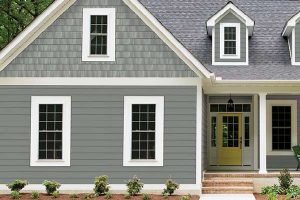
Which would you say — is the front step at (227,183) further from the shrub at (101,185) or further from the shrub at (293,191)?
the shrub at (101,185)

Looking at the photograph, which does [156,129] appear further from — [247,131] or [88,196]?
[247,131]

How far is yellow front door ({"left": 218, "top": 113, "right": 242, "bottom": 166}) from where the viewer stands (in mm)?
23766

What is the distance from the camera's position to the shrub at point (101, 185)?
728 inches

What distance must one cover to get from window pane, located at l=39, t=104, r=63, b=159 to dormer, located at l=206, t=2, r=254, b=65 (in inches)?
250

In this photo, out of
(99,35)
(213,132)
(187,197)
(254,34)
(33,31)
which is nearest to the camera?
(187,197)

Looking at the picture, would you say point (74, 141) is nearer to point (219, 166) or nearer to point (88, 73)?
point (88, 73)

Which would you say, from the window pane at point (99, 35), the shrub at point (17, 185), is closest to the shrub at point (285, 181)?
the window pane at point (99, 35)

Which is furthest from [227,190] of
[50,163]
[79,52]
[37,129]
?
[79,52]

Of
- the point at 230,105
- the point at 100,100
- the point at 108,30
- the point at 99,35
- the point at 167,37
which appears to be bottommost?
the point at 100,100

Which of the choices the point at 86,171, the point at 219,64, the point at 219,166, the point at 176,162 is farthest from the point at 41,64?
the point at 219,166

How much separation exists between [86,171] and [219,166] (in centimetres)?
637

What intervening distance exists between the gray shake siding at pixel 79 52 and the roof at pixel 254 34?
3.02 m

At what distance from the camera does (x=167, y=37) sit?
749 inches

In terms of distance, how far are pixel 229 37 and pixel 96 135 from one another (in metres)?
6.60
